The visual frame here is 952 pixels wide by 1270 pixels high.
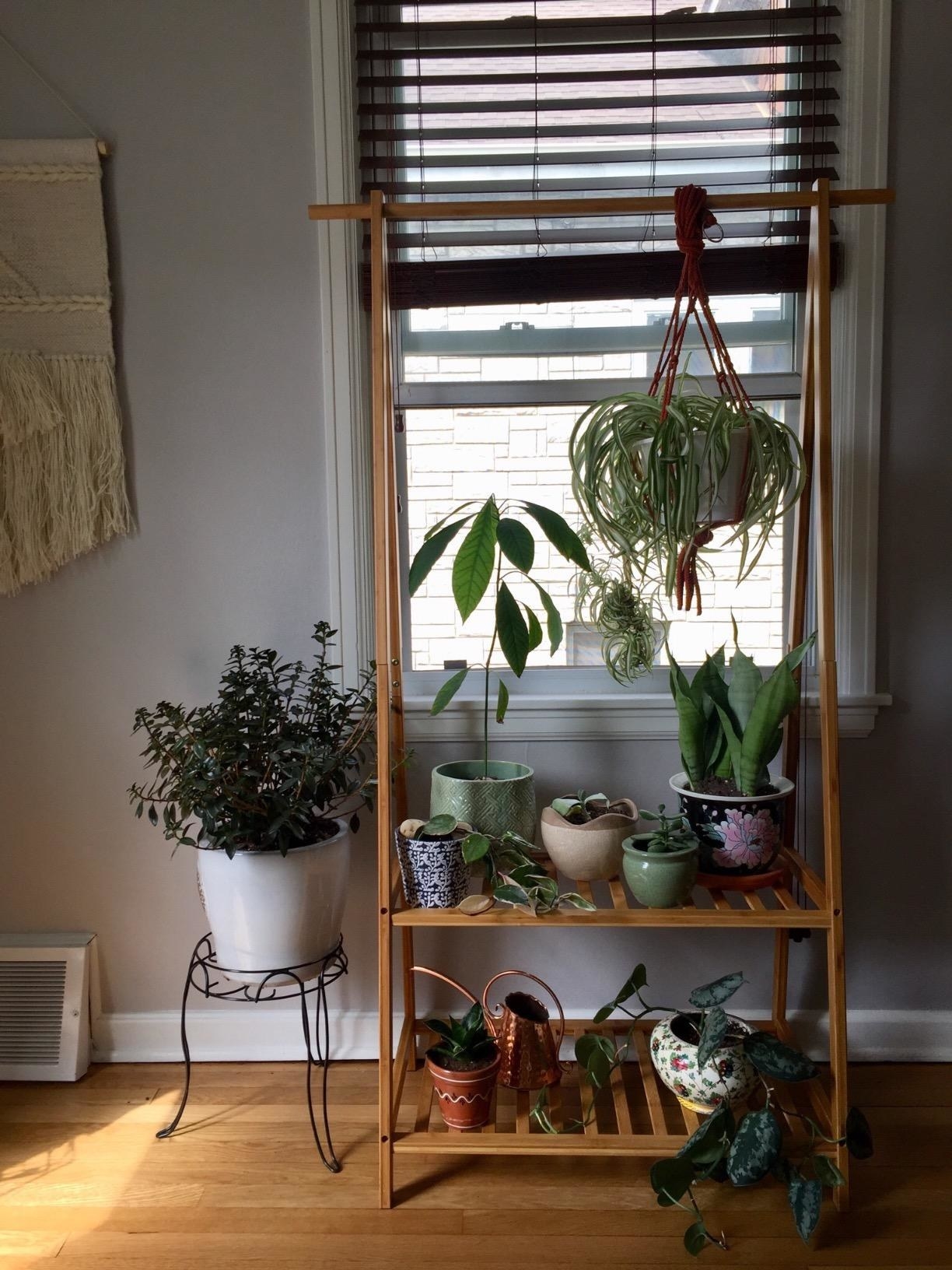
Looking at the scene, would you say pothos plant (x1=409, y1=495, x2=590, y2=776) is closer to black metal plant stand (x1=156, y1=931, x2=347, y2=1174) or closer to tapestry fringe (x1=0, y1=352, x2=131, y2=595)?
black metal plant stand (x1=156, y1=931, x2=347, y2=1174)

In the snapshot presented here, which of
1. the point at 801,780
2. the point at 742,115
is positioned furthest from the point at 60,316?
the point at 801,780

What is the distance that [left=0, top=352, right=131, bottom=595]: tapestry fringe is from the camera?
6.20ft

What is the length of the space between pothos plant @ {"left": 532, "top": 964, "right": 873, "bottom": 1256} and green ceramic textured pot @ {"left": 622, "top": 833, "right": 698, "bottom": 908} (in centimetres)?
21

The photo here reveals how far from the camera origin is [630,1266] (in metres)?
1.46

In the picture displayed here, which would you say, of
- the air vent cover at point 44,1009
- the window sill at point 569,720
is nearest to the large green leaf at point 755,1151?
the window sill at point 569,720

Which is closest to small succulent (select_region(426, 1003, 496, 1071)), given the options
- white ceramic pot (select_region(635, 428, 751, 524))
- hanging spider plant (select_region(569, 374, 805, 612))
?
hanging spider plant (select_region(569, 374, 805, 612))

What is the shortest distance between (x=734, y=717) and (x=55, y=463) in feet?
4.58

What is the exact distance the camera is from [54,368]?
1892 mm

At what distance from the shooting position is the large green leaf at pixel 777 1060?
154cm

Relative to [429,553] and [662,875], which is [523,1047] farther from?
[429,553]

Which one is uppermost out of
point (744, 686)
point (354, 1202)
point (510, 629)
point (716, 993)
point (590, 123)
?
point (590, 123)

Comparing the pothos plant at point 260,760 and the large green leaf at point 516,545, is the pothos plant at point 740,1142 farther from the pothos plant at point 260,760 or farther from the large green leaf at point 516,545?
the large green leaf at point 516,545

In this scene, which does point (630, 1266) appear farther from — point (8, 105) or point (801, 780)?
point (8, 105)

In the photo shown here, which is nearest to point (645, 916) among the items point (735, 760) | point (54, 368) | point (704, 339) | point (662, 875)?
point (662, 875)
